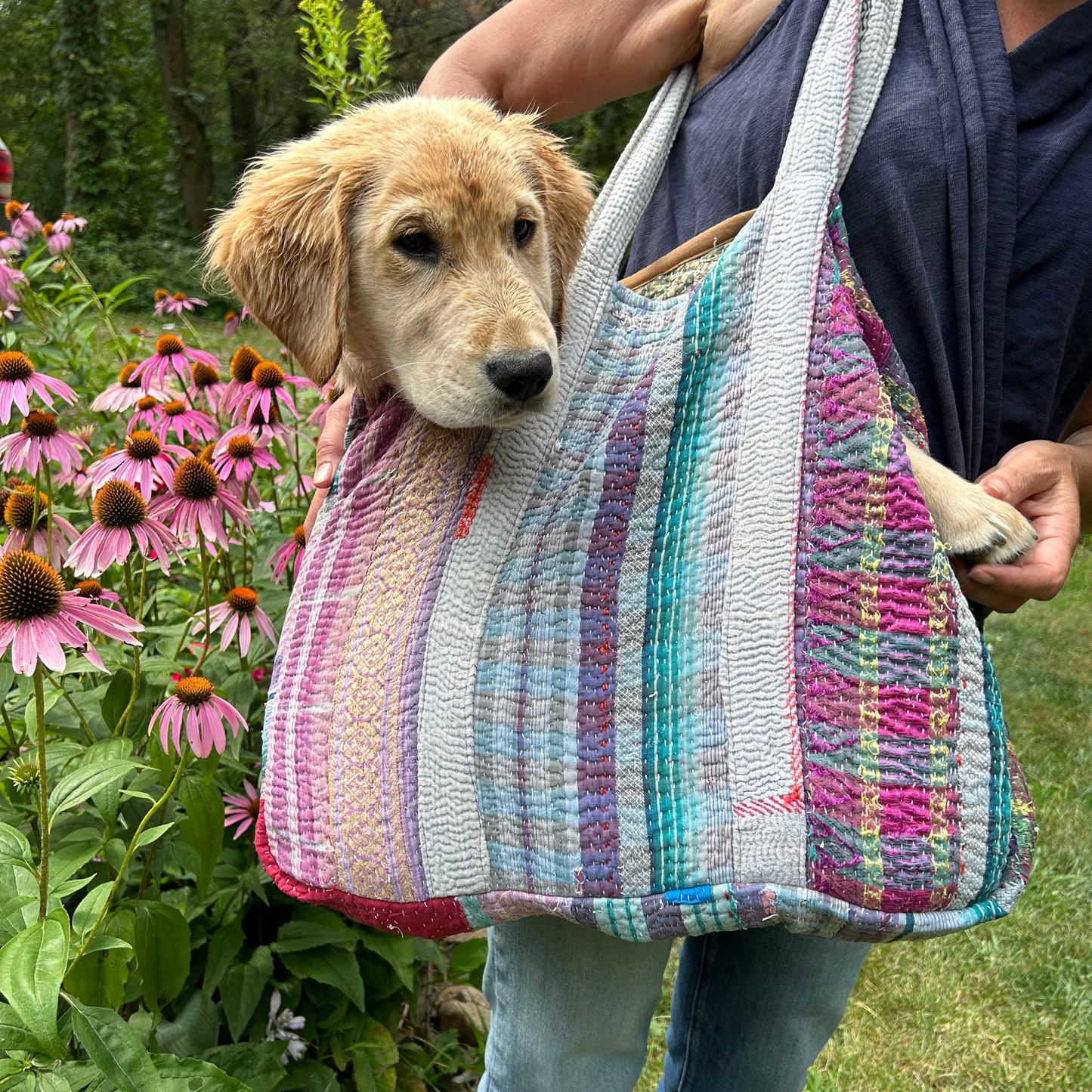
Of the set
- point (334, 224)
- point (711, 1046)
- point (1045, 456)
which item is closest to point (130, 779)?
point (334, 224)

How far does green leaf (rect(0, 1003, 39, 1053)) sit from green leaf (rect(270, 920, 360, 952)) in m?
0.81

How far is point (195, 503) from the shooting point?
1.82 metres

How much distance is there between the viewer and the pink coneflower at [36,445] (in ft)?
6.11

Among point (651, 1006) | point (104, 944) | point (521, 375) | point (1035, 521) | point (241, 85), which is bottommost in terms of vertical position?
point (241, 85)

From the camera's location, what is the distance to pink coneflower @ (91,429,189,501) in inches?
71.9

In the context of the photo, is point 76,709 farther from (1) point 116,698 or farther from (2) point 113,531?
(2) point 113,531

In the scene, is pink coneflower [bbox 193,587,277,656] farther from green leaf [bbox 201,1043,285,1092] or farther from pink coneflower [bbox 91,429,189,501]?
green leaf [bbox 201,1043,285,1092]

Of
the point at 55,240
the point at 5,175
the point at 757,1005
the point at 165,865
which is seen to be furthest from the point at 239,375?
the point at 5,175

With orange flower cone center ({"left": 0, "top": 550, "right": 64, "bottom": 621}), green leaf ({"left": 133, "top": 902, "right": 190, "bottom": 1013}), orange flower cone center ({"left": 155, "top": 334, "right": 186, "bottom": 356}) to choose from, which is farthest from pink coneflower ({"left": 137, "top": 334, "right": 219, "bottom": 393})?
green leaf ({"left": 133, "top": 902, "right": 190, "bottom": 1013})

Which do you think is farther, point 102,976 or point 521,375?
point 102,976

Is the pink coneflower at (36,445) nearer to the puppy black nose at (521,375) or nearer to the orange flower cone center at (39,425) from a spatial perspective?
the orange flower cone center at (39,425)

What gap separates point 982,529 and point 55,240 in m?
3.33

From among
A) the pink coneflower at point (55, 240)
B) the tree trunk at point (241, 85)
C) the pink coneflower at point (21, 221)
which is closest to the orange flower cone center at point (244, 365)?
the pink coneflower at point (55, 240)

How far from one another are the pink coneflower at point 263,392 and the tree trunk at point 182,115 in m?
15.5
